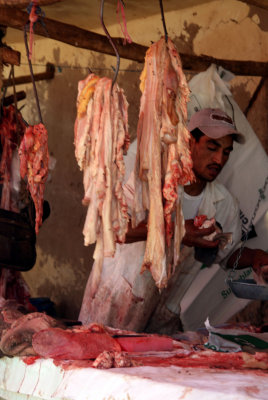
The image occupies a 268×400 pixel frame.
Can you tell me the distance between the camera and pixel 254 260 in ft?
13.5

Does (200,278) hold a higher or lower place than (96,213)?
lower

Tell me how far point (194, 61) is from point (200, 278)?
5.02ft

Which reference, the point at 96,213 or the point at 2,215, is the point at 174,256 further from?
the point at 2,215

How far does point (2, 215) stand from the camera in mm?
4352

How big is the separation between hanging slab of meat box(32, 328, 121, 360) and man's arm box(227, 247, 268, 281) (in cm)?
124

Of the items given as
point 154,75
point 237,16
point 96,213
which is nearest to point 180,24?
point 237,16

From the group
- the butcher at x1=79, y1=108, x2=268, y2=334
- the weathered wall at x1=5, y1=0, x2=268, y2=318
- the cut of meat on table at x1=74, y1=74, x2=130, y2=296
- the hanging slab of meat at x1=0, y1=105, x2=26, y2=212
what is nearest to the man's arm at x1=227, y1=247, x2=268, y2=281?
the butcher at x1=79, y1=108, x2=268, y2=334

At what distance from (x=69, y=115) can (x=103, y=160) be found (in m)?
4.55

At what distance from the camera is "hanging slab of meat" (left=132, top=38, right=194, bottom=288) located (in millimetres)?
2926

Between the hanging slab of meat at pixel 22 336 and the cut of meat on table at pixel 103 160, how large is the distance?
0.43 m

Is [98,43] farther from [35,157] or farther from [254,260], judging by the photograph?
[254,260]

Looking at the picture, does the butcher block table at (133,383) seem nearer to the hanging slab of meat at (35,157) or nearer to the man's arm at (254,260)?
the hanging slab of meat at (35,157)

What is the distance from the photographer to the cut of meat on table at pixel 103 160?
9.16 ft

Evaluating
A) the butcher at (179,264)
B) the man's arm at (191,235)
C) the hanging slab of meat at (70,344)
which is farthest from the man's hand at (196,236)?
the hanging slab of meat at (70,344)
